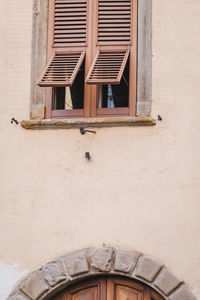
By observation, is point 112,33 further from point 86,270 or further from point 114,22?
point 86,270

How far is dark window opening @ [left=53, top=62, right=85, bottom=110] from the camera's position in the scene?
9805mm

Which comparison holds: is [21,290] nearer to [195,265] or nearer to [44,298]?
[44,298]

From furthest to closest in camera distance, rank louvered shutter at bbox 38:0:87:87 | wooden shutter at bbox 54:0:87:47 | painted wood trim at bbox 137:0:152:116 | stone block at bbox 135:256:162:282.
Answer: wooden shutter at bbox 54:0:87:47 → louvered shutter at bbox 38:0:87:87 → painted wood trim at bbox 137:0:152:116 → stone block at bbox 135:256:162:282

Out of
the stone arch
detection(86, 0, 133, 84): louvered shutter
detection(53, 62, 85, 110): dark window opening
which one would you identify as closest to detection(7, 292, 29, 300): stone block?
the stone arch

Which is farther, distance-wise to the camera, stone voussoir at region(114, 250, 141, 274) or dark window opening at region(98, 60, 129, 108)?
dark window opening at region(98, 60, 129, 108)

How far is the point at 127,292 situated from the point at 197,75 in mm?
2197

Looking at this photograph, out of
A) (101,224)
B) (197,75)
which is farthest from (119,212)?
(197,75)

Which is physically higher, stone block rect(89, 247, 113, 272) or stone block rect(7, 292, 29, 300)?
stone block rect(89, 247, 113, 272)

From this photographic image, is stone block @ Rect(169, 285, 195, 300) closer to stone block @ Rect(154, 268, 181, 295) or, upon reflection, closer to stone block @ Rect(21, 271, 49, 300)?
stone block @ Rect(154, 268, 181, 295)

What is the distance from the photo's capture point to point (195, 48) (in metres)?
9.54


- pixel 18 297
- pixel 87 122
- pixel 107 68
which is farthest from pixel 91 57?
pixel 18 297

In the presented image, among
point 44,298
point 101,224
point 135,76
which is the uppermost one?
point 135,76

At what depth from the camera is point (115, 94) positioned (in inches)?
385

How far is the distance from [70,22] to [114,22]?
1.49 ft
